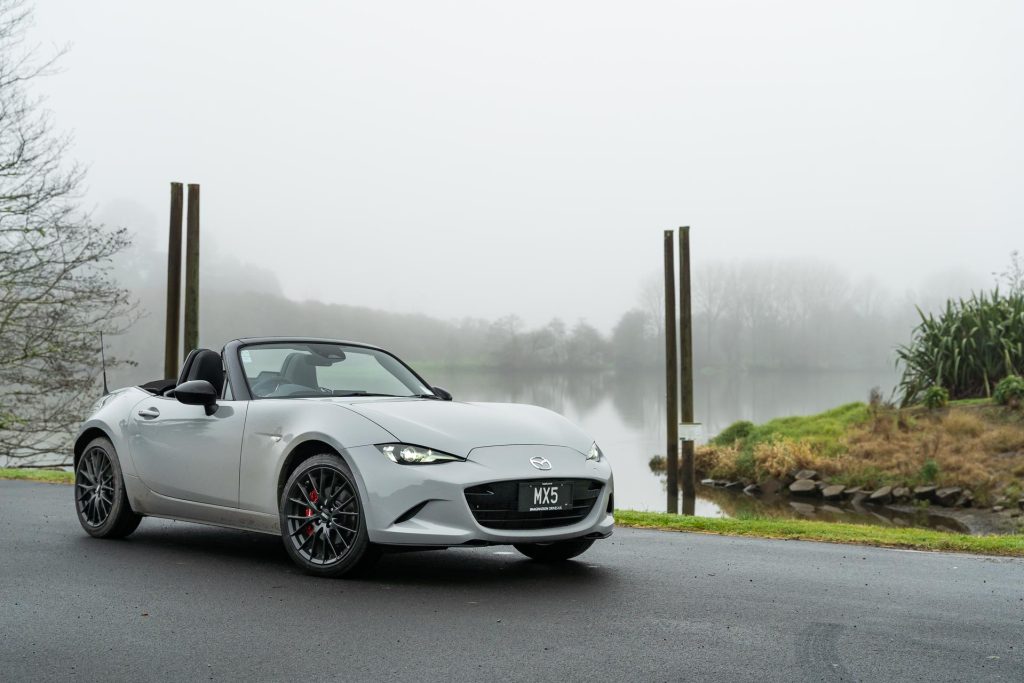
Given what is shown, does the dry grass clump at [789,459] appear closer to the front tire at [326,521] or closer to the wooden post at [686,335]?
the wooden post at [686,335]

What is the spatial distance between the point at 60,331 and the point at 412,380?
19043mm

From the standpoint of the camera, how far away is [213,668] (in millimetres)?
4617

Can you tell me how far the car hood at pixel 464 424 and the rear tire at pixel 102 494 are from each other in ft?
8.51

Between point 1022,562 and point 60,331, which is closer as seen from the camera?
point 1022,562

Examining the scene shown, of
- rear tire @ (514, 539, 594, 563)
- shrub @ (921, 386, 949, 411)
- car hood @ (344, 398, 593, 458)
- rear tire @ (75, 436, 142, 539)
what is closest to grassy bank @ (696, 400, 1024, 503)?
shrub @ (921, 386, 949, 411)

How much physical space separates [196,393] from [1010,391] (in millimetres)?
24840

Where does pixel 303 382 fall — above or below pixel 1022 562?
above

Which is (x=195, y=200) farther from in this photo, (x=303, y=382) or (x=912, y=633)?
(x=912, y=633)

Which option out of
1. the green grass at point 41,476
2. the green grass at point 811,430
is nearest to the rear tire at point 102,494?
the green grass at point 41,476

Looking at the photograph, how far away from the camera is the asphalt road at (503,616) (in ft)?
15.3

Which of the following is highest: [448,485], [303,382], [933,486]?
[303,382]

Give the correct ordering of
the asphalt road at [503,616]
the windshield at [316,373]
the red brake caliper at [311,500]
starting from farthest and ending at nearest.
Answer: the windshield at [316,373] → the red brake caliper at [311,500] → the asphalt road at [503,616]

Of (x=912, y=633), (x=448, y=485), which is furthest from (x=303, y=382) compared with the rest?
(x=912, y=633)

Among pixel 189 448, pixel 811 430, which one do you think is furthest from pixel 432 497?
pixel 811 430
